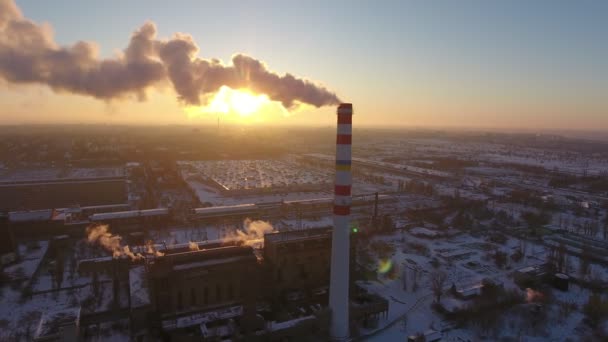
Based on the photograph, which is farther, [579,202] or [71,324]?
[579,202]

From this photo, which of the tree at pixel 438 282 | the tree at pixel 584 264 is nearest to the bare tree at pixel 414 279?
the tree at pixel 438 282

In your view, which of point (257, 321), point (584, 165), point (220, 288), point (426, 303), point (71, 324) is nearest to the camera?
point (71, 324)

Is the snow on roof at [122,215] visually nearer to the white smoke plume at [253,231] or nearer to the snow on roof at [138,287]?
the white smoke plume at [253,231]

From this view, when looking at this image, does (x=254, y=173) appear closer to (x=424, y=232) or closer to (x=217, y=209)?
(x=217, y=209)

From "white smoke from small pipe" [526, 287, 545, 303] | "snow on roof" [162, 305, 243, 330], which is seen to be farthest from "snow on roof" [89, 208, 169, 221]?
"white smoke from small pipe" [526, 287, 545, 303]

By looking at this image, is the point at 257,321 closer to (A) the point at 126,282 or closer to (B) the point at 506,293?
(A) the point at 126,282

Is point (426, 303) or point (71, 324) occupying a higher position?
point (71, 324)

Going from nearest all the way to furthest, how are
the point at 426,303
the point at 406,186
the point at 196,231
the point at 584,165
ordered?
the point at 426,303, the point at 196,231, the point at 406,186, the point at 584,165

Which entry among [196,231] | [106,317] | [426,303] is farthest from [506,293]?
[196,231]
